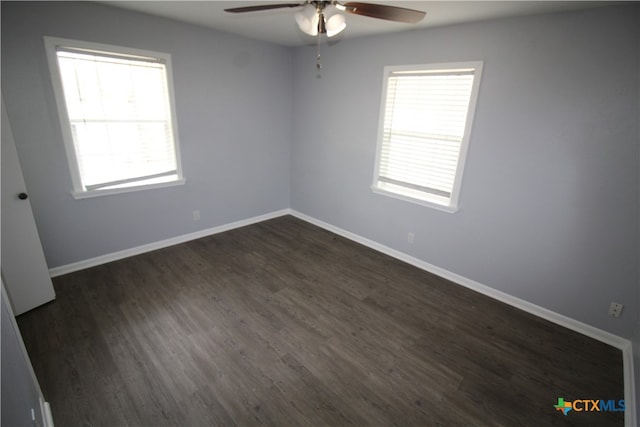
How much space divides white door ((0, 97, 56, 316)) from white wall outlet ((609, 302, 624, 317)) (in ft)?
15.1

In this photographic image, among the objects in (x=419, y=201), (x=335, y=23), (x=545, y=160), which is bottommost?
(x=419, y=201)

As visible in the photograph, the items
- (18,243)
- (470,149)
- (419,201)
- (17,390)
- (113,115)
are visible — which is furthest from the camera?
(419,201)

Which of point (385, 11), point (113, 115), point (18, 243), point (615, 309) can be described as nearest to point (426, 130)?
point (385, 11)

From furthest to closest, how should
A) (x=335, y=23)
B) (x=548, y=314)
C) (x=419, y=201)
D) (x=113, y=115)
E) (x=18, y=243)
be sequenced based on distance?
(x=419, y=201), (x=113, y=115), (x=548, y=314), (x=18, y=243), (x=335, y=23)

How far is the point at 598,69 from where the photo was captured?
209cm

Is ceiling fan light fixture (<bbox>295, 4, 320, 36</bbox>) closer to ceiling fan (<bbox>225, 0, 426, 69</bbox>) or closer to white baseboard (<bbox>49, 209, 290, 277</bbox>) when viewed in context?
ceiling fan (<bbox>225, 0, 426, 69</bbox>)

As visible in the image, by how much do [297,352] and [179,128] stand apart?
9.00ft

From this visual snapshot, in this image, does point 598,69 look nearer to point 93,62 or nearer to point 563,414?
point 563,414

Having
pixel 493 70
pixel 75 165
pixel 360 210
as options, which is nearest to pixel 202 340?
pixel 75 165

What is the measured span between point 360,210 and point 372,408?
2435 millimetres

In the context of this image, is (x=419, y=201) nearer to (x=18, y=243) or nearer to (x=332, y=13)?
(x=332, y=13)

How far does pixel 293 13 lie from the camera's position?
247 centimetres

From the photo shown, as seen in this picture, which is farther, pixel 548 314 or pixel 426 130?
pixel 426 130

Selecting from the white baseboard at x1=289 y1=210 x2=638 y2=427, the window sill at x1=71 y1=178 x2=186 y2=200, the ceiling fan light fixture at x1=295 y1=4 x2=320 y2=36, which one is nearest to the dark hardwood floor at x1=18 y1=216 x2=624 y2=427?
the white baseboard at x1=289 y1=210 x2=638 y2=427
